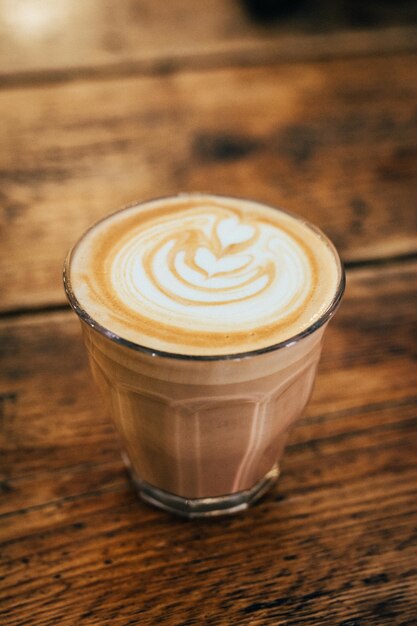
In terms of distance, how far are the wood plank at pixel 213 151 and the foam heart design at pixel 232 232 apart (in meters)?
0.31

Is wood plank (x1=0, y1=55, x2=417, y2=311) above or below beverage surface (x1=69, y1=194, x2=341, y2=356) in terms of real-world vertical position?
below

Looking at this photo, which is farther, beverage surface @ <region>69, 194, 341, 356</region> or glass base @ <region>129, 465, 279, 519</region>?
glass base @ <region>129, 465, 279, 519</region>

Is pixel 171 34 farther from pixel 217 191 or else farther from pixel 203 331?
pixel 203 331

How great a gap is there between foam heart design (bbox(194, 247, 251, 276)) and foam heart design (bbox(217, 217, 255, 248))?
0.06 ft

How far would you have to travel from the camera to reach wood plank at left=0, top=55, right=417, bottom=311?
1.01 m

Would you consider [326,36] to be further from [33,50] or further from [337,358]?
[337,358]

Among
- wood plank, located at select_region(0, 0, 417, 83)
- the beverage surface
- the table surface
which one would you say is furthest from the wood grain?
wood plank, located at select_region(0, 0, 417, 83)

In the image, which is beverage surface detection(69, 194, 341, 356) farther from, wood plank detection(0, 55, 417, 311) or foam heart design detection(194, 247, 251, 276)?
wood plank detection(0, 55, 417, 311)

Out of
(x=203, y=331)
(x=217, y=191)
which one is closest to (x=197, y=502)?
(x=203, y=331)

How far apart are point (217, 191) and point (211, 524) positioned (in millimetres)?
606

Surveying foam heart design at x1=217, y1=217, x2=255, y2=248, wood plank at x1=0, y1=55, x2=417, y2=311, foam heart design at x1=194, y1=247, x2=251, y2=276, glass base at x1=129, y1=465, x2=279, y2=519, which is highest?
foam heart design at x1=217, y1=217, x2=255, y2=248

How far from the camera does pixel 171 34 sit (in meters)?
1.62

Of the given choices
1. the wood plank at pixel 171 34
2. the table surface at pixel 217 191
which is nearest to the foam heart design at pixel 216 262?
the table surface at pixel 217 191

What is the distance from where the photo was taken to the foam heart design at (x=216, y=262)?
23.9 inches
